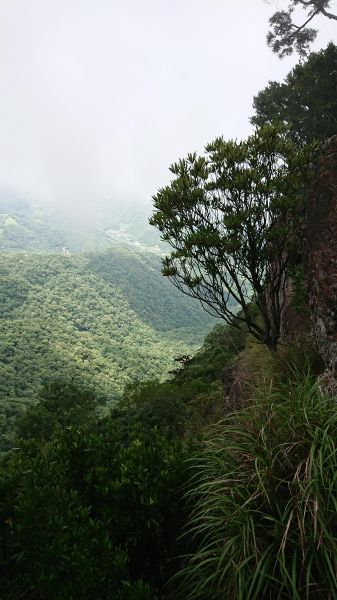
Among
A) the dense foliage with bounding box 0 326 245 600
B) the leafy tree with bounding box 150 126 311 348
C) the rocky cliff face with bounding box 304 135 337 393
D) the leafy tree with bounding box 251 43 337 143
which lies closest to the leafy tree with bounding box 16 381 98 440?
the leafy tree with bounding box 150 126 311 348

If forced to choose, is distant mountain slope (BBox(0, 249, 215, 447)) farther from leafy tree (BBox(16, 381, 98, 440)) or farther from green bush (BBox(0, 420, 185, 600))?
green bush (BBox(0, 420, 185, 600))

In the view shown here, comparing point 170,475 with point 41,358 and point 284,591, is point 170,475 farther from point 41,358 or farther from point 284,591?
point 41,358

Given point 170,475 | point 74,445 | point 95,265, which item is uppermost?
point 95,265

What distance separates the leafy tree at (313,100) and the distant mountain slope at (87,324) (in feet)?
124

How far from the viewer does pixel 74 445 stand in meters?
3.37

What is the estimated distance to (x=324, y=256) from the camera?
535 centimetres

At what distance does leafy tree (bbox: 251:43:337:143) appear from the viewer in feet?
57.6

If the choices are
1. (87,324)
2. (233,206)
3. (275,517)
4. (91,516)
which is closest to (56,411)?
(233,206)

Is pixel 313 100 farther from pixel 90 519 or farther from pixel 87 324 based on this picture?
pixel 87 324

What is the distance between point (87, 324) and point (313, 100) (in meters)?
111

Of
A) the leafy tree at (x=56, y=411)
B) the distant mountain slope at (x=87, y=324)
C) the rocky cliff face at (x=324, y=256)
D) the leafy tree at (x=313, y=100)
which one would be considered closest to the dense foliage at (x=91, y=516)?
the rocky cliff face at (x=324, y=256)

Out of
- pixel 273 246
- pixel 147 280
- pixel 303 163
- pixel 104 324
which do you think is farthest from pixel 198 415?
pixel 147 280

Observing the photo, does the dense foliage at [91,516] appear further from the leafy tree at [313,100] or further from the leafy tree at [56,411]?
the leafy tree at [313,100]

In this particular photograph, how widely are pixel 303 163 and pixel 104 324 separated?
12142 cm
